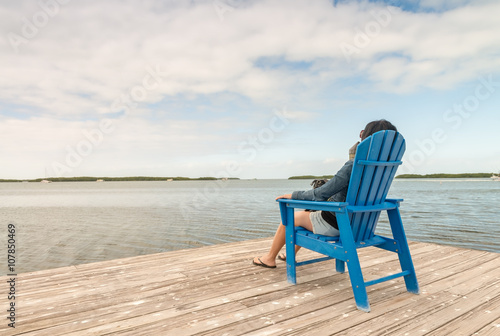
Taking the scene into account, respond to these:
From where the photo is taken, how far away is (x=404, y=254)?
2.41m

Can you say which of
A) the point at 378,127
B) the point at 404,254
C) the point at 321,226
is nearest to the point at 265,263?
the point at 321,226

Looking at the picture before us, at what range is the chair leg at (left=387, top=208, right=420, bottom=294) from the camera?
2348 mm

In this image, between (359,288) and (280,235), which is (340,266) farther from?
(359,288)

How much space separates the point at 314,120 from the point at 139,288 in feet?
62.9

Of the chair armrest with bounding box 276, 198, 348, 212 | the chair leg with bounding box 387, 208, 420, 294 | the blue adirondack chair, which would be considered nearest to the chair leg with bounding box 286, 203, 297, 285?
the blue adirondack chair

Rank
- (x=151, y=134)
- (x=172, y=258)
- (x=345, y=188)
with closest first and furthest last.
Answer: (x=345, y=188) → (x=172, y=258) → (x=151, y=134)

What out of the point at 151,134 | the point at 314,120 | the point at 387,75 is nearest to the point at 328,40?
the point at 387,75

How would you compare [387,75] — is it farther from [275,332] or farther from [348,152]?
[275,332]

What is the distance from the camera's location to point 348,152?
92.2 inches

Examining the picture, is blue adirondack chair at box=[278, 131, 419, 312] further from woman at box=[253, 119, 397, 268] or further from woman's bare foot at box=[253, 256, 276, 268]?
woman's bare foot at box=[253, 256, 276, 268]

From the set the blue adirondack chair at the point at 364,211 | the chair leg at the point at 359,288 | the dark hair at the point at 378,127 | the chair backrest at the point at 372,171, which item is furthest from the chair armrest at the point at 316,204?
the dark hair at the point at 378,127

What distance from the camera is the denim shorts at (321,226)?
238 centimetres

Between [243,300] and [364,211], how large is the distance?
3.44 feet

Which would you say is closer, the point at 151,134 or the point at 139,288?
the point at 139,288
